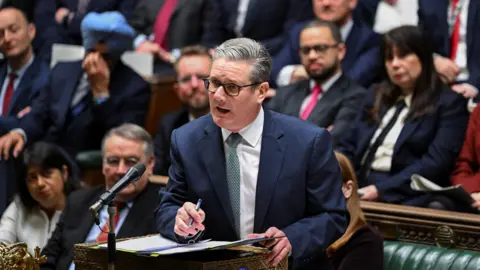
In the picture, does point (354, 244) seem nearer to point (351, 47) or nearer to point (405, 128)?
point (405, 128)

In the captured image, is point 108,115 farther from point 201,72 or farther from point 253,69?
point 253,69

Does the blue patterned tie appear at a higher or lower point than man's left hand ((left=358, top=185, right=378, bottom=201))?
higher

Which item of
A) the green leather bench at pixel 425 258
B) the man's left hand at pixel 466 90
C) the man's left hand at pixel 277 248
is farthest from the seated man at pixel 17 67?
the man's left hand at pixel 277 248

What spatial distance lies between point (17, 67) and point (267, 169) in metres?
3.35

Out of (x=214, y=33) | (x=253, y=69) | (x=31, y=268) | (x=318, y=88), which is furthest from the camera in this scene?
(x=214, y=33)

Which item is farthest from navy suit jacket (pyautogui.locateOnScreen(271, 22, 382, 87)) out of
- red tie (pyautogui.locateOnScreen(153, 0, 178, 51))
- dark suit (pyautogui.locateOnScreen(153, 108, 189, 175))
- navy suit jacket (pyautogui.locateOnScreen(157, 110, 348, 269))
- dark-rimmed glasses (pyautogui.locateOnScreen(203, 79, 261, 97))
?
Answer: dark-rimmed glasses (pyautogui.locateOnScreen(203, 79, 261, 97))

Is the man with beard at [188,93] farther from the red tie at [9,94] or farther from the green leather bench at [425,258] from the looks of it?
the green leather bench at [425,258]

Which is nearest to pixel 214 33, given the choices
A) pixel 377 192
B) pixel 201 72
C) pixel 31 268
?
pixel 201 72

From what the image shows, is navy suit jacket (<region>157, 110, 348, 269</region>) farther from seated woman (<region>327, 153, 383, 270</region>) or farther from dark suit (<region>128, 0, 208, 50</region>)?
dark suit (<region>128, 0, 208, 50</region>)

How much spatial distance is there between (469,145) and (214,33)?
2.16 m

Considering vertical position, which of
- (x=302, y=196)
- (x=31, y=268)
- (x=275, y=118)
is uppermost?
(x=275, y=118)

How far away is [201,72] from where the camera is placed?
16.4ft

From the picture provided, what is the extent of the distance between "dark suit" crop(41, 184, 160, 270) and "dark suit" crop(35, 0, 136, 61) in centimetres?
225

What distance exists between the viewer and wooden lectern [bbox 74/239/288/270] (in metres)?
2.31
